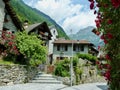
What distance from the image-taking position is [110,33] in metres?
5.88

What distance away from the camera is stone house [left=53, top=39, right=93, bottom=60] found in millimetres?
63800

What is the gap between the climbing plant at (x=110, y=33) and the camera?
5691mm

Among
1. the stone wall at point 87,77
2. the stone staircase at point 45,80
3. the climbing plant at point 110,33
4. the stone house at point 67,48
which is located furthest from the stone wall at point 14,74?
the stone house at point 67,48

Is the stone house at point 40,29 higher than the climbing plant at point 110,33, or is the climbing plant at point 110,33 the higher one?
the stone house at point 40,29

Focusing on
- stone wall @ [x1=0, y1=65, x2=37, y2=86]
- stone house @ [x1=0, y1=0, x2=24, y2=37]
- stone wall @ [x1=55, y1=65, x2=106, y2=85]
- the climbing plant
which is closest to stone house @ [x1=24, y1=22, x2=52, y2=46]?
stone house @ [x1=0, y1=0, x2=24, y2=37]

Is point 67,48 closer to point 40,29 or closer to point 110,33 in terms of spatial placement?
point 40,29

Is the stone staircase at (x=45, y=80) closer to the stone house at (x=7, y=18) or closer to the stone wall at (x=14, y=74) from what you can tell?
the stone wall at (x=14, y=74)

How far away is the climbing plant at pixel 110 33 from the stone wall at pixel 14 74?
2057 cm

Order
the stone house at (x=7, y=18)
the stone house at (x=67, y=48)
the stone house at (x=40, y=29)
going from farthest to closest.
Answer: the stone house at (x=67, y=48) → the stone house at (x=40, y=29) → the stone house at (x=7, y=18)

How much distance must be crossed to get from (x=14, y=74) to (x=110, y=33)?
2264 cm

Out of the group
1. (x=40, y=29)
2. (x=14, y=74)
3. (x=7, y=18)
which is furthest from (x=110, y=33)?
(x=40, y=29)

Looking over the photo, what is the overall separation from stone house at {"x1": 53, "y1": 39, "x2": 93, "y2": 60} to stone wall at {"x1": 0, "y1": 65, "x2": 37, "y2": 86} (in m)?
33.0

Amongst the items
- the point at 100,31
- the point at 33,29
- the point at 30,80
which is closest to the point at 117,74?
the point at 100,31

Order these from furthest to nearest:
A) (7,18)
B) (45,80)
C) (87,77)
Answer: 1. (87,77)
2. (7,18)
3. (45,80)
